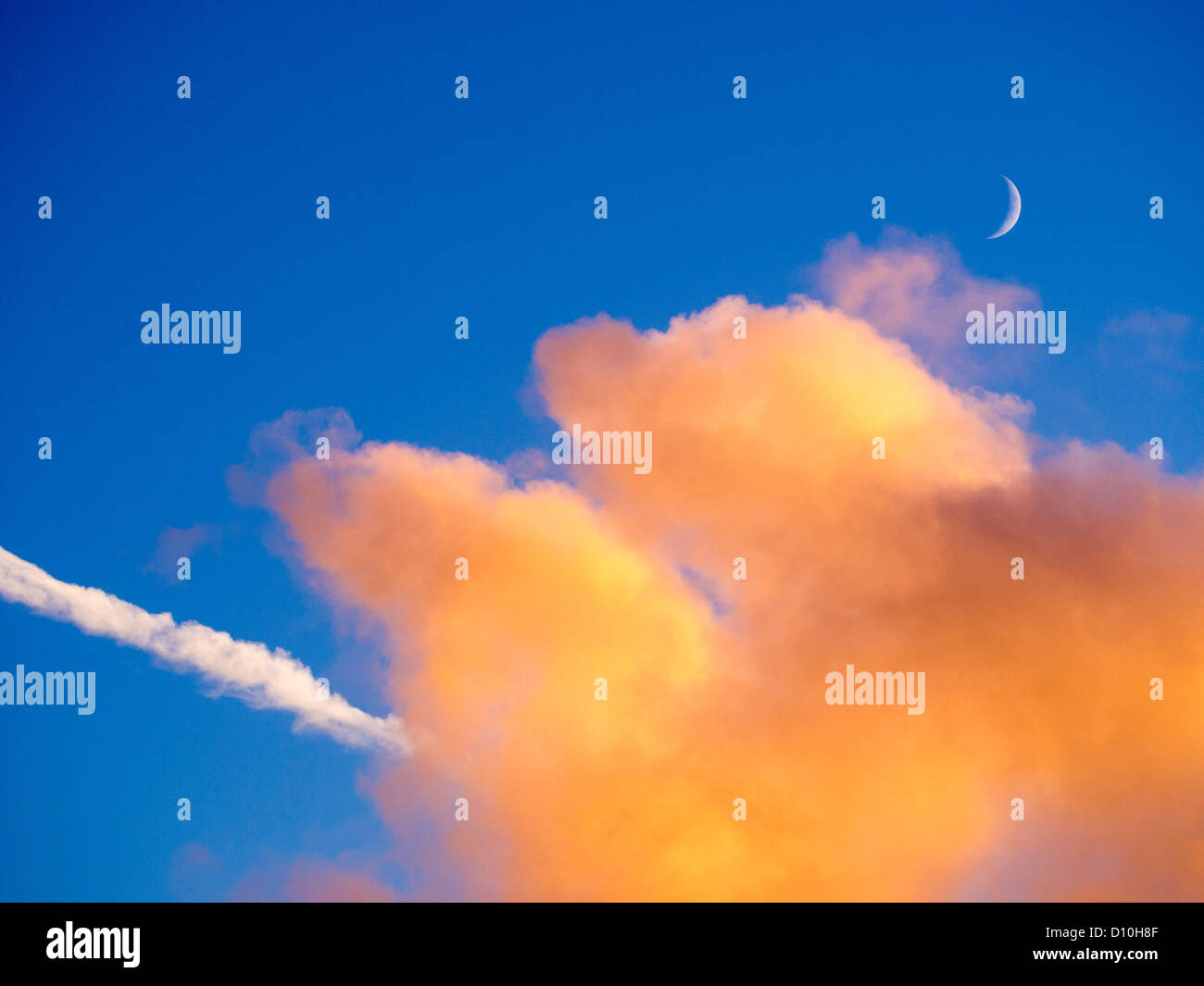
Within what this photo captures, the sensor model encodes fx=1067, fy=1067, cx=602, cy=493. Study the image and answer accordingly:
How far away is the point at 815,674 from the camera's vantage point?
10609 mm

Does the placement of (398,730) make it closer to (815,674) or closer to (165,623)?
(165,623)

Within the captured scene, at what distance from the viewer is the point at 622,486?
424 inches
